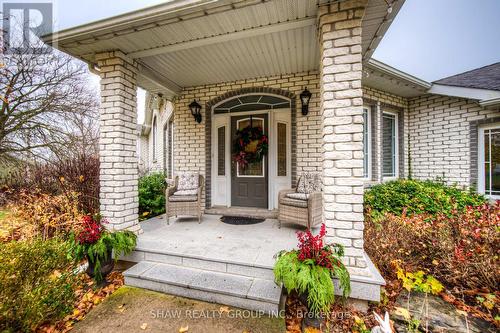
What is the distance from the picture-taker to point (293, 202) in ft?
10.9

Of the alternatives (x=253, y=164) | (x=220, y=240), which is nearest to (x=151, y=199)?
(x=253, y=164)

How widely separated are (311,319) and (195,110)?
4162mm

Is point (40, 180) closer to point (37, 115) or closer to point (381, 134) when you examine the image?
point (37, 115)

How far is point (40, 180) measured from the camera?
4.10 metres

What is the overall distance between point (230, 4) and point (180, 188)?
3.14 metres

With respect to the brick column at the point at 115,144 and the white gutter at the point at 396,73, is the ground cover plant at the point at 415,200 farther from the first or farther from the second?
the brick column at the point at 115,144

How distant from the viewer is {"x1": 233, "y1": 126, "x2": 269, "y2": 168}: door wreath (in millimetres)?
4426

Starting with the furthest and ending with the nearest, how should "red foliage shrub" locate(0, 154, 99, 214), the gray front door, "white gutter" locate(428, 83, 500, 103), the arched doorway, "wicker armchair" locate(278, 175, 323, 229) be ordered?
the gray front door < the arched doorway < "white gutter" locate(428, 83, 500, 103) < "red foliage shrub" locate(0, 154, 99, 214) < "wicker armchair" locate(278, 175, 323, 229)

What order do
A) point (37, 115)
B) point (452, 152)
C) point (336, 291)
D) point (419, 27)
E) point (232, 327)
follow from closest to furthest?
point (232, 327) < point (336, 291) < point (452, 152) < point (37, 115) < point (419, 27)

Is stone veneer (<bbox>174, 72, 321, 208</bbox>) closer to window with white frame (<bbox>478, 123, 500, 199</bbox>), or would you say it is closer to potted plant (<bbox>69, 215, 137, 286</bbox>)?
potted plant (<bbox>69, 215, 137, 286</bbox>)

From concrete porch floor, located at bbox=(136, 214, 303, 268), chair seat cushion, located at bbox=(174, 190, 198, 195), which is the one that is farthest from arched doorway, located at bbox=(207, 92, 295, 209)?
concrete porch floor, located at bbox=(136, 214, 303, 268)

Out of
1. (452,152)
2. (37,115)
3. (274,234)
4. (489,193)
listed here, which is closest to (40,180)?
(37,115)

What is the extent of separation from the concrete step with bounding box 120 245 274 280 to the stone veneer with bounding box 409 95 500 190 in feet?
16.7

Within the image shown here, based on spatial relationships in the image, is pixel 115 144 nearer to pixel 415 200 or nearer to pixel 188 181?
pixel 188 181
